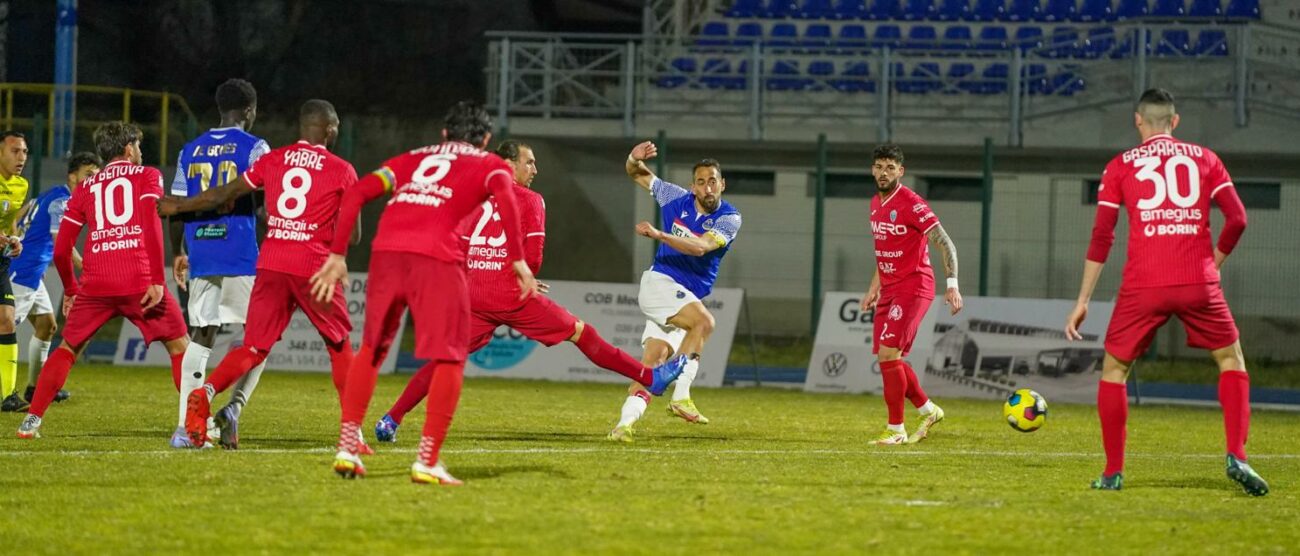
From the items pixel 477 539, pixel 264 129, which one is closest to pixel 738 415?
pixel 477 539

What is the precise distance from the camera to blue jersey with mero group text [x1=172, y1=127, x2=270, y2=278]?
9664 mm

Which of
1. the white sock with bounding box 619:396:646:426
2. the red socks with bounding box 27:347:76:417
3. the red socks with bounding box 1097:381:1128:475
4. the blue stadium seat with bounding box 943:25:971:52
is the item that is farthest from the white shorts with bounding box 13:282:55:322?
the blue stadium seat with bounding box 943:25:971:52

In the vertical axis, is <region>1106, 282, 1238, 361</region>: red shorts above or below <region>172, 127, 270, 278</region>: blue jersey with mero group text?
below

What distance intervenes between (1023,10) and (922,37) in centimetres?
177

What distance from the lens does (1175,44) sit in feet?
80.9

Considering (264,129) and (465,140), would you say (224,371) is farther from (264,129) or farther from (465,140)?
(264,129)

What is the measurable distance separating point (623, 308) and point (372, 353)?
36.9 feet

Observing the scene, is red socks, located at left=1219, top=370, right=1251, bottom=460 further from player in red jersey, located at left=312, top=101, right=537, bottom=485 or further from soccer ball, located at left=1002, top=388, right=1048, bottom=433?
player in red jersey, located at left=312, top=101, right=537, bottom=485

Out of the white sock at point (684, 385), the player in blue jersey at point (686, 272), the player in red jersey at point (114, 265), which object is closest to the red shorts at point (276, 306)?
the player in red jersey at point (114, 265)

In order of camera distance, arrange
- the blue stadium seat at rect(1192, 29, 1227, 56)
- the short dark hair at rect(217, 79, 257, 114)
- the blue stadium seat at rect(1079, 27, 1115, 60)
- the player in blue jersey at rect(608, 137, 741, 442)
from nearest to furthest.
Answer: the short dark hair at rect(217, 79, 257, 114) < the player in blue jersey at rect(608, 137, 741, 442) < the blue stadium seat at rect(1079, 27, 1115, 60) < the blue stadium seat at rect(1192, 29, 1227, 56)

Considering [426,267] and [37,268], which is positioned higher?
[426,267]

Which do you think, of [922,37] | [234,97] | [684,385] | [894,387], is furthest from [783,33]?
[234,97]

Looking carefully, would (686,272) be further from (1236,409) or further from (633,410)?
(1236,409)

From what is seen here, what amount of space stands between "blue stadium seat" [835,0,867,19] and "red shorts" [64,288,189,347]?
60.2 feet
